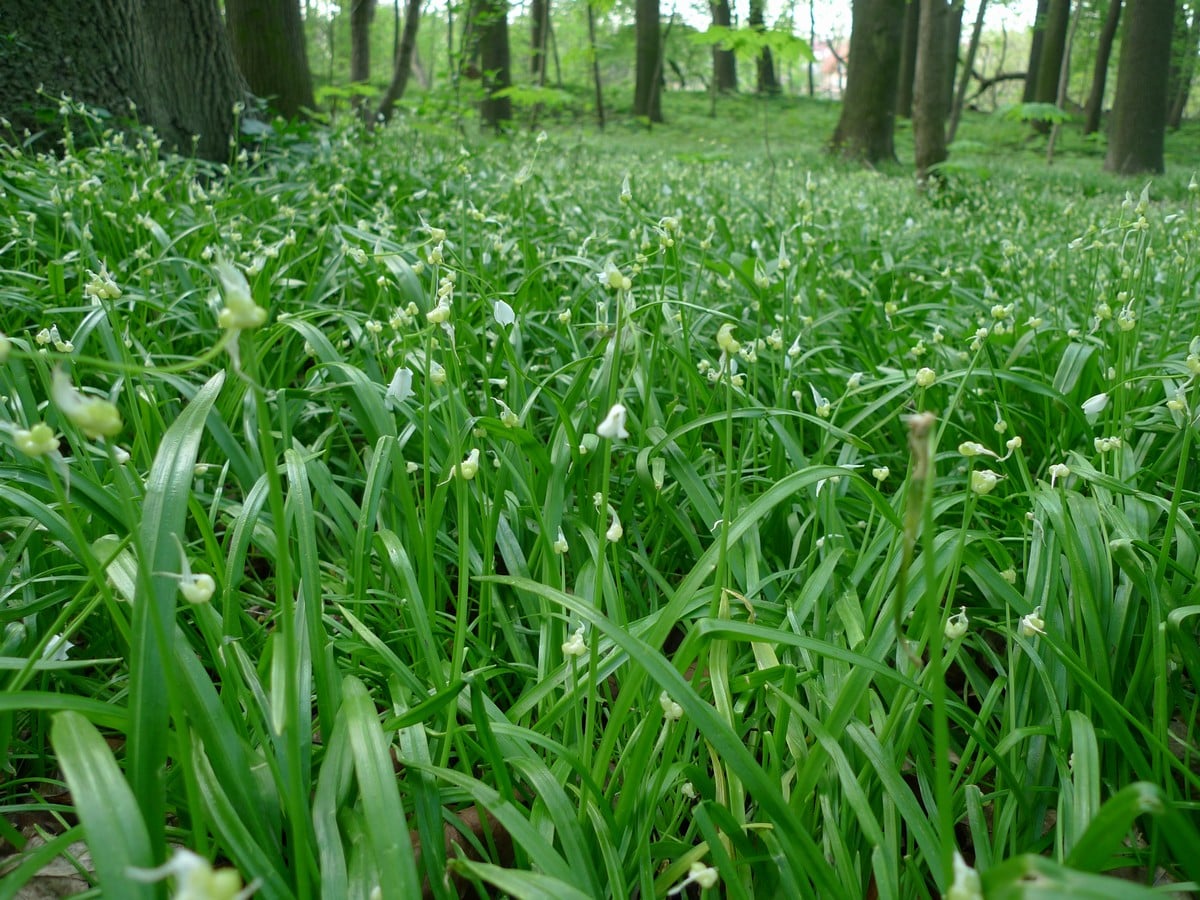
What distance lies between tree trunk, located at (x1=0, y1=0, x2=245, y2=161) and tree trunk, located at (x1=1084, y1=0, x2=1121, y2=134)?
62.3 feet

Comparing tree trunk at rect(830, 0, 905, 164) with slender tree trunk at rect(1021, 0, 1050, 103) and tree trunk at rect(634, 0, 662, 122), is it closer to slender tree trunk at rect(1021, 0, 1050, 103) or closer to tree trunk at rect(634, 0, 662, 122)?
tree trunk at rect(634, 0, 662, 122)

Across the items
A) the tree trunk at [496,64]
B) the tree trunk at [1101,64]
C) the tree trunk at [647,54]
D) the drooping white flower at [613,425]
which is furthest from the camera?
the tree trunk at [1101,64]

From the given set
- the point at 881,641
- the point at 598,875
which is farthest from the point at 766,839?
the point at 881,641

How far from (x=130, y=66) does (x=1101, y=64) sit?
65.9 feet

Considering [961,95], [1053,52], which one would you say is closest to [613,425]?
[1053,52]

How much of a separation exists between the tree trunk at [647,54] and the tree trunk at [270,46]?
9.38 meters

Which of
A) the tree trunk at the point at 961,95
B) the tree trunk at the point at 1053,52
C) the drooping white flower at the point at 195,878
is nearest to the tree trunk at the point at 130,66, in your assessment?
the drooping white flower at the point at 195,878

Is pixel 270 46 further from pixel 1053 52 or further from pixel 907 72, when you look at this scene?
pixel 1053 52

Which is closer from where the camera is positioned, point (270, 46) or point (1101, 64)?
point (270, 46)

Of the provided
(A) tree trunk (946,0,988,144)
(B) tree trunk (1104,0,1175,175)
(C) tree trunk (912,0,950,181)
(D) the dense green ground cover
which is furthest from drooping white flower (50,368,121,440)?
(A) tree trunk (946,0,988,144)

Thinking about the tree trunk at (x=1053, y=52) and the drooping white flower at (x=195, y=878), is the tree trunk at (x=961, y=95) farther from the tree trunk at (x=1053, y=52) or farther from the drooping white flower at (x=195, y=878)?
A: the drooping white flower at (x=195, y=878)

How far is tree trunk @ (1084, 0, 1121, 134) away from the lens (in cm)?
1795

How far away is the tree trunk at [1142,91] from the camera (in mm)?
10258

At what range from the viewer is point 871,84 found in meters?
10.9
